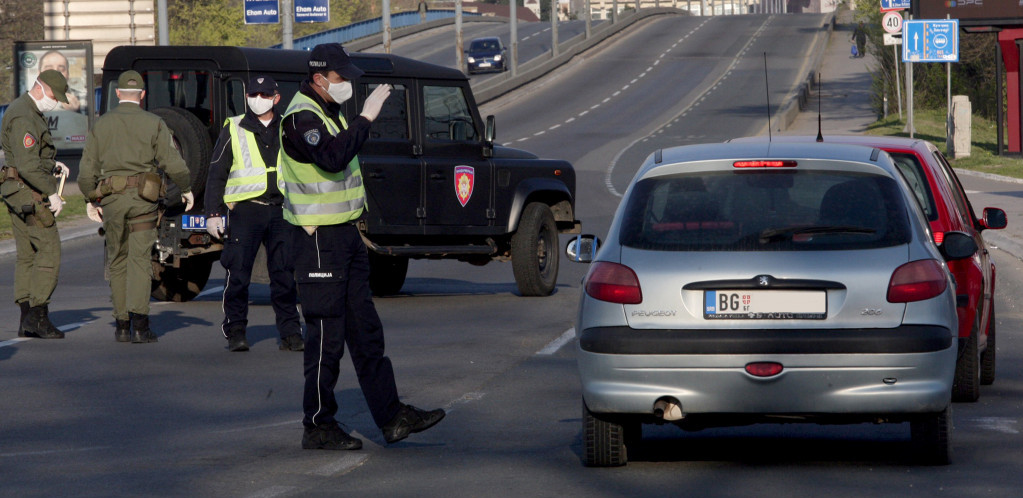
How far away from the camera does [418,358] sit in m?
10.5

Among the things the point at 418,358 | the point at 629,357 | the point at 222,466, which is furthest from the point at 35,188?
the point at 629,357

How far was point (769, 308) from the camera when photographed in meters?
6.32

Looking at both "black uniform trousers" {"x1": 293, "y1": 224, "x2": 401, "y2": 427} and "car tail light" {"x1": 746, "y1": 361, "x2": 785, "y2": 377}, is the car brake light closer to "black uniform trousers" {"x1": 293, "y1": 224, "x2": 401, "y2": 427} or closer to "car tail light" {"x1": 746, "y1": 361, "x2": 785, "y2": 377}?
"car tail light" {"x1": 746, "y1": 361, "x2": 785, "y2": 377}

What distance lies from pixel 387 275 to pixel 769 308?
8.97 meters

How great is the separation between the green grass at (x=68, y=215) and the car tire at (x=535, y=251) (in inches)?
386

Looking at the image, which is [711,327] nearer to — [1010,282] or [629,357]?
[629,357]

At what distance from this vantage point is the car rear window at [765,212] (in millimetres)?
6465

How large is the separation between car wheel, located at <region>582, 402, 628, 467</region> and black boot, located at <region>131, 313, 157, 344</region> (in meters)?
5.48

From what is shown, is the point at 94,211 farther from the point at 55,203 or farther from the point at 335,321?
the point at 335,321

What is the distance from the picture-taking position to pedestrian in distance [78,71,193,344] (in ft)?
36.2

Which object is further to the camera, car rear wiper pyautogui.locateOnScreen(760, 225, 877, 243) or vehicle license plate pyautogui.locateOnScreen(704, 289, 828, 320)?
car rear wiper pyautogui.locateOnScreen(760, 225, 877, 243)

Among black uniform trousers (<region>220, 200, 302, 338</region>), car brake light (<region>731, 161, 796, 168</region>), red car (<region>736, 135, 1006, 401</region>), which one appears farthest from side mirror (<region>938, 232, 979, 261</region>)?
black uniform trousers (<region>220, 200, 302, 338</region>)

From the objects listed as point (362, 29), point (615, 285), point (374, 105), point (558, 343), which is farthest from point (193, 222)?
point (362, 29)

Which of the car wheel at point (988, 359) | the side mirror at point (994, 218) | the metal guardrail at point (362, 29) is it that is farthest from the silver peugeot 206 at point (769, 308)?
the metal guardrail at point (362, 29)
